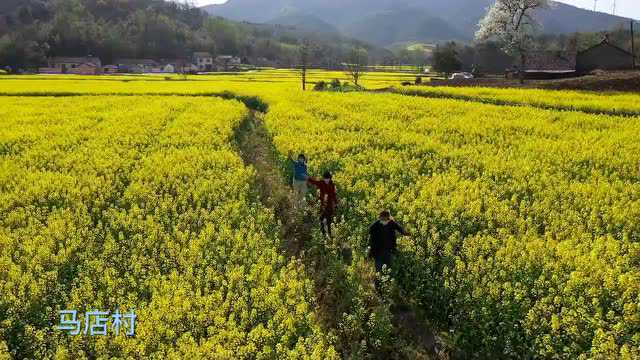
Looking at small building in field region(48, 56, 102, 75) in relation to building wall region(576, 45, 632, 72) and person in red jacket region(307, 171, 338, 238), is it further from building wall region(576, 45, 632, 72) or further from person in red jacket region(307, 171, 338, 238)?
person in red jacket region(307, 171, 338, 238)

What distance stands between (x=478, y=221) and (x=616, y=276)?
3065mm

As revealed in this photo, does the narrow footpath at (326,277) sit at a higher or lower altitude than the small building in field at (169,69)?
lower

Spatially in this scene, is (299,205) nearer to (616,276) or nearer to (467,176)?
(467,176)

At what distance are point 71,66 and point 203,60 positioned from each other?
41139 millimetres

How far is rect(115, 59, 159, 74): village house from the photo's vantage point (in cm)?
11788

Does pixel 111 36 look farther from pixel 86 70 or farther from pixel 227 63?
pixel 227 63

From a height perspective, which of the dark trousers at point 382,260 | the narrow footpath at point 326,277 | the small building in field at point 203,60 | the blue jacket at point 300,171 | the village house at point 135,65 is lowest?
the narrow footpath at point 326,277

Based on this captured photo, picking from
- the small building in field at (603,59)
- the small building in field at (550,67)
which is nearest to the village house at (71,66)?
the small building in field at (550,67)

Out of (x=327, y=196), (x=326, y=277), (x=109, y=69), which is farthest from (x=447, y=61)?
(x=109, y=69)

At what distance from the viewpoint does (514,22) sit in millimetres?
55875

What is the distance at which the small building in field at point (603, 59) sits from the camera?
56469mm

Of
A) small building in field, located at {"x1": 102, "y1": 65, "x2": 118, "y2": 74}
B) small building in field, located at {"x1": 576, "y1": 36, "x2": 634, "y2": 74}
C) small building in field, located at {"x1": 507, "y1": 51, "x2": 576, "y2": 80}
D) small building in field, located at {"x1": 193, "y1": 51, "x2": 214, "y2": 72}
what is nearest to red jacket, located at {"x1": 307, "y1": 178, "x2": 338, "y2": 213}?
small building in field, located at {"x1": 507, "y1": 51, "x2": 576, "y2": 80}

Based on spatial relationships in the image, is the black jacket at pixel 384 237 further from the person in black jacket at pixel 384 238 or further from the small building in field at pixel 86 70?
the small building in field at pixel 86 70

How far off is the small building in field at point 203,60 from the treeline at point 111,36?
4.55 meters
